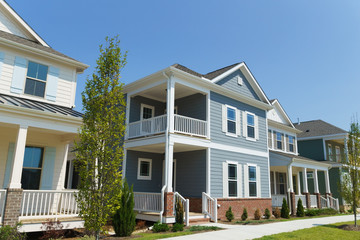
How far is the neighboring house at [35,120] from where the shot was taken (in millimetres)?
10008

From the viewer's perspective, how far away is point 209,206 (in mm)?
14609

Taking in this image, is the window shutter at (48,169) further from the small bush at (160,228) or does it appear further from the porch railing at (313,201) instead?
the porch railing at (313,201)

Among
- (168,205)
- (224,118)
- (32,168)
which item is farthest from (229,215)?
(32,168)

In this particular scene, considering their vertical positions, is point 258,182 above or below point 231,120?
below

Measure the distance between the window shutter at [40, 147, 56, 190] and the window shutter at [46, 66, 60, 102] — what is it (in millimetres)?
2362

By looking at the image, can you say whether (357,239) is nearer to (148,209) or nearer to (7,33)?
(148,209)

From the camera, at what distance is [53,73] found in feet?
44.1

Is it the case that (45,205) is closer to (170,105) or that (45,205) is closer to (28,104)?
(28,104)

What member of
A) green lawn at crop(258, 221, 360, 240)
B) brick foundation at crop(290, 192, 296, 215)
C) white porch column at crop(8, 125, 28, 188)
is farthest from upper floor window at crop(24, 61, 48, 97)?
brick foundation at crop(290, 192, 296, 215)

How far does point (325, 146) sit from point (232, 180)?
1792cm

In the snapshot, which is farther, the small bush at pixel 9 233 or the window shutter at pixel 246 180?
the window shutter at pixel 246 180

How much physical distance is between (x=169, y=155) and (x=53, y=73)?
6595mm

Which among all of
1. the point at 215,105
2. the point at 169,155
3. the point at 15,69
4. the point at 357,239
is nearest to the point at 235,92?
the point at 215,105

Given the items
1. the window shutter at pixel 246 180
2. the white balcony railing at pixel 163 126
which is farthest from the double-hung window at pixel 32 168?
the window shutter at pixel 246 180
